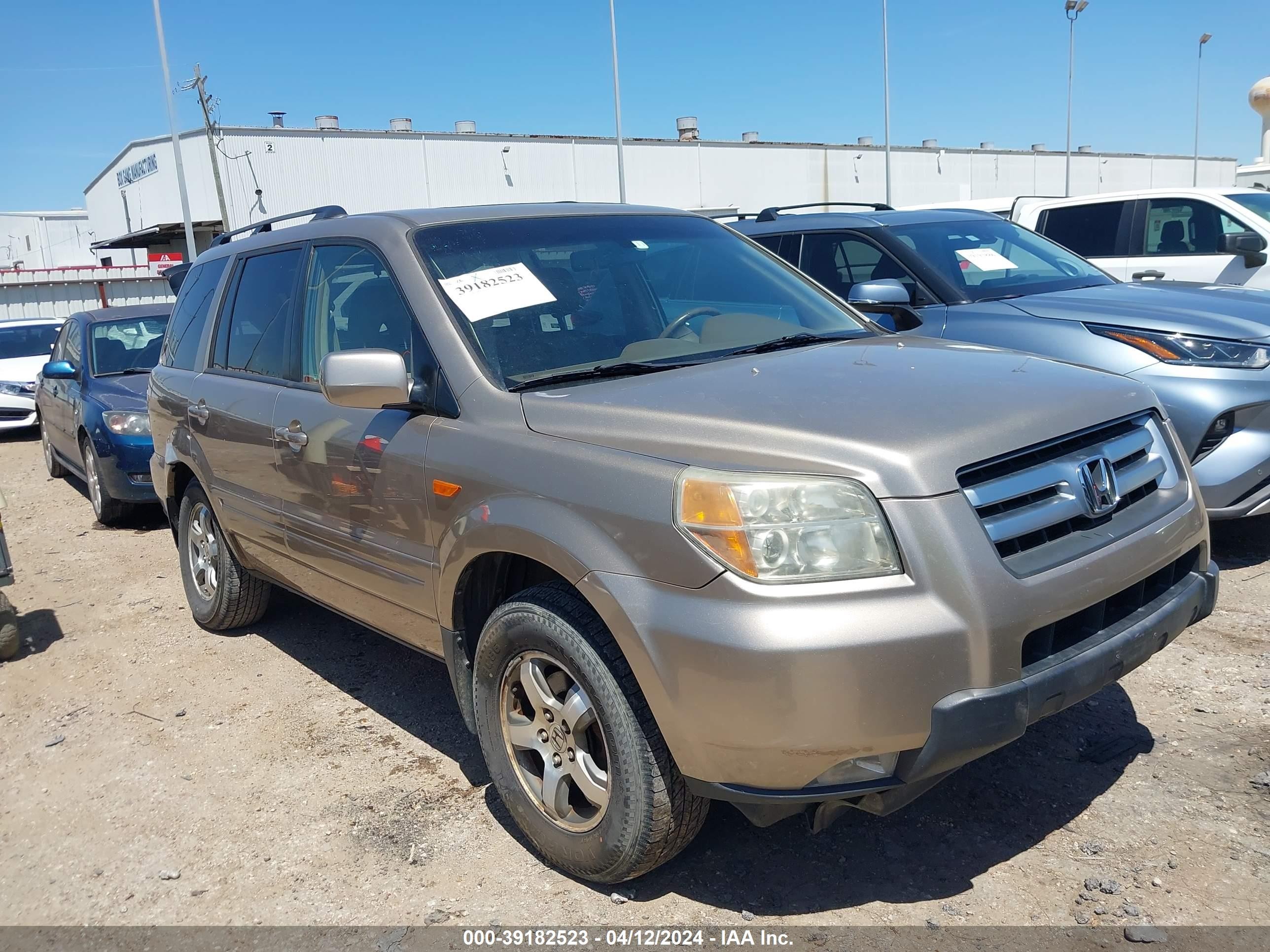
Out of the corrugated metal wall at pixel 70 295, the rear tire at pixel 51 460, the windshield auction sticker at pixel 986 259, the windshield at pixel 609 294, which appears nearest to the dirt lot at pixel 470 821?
the windshield at pixel 609 294

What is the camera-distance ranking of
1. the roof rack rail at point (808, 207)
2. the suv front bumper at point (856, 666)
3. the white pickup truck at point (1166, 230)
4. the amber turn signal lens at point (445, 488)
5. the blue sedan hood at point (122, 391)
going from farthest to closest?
1. the white pickup truck at point (1166, 230)
2. the blue sedan hood at point (122, 391)
3. the roof rack rail at point (808, 207)
4. the amber turn signal lens at point (445, 488)
5. the suv front bumper at point (856, 666)

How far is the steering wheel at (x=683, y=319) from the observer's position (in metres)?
3.41

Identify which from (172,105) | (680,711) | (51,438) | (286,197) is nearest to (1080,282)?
(680,711)

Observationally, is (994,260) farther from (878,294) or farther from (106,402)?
(106,402)

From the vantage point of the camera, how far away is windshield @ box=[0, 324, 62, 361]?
14094mm

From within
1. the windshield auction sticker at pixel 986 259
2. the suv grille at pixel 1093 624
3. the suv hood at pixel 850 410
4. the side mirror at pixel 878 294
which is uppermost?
the windshield auction sticker at pixel 986 259

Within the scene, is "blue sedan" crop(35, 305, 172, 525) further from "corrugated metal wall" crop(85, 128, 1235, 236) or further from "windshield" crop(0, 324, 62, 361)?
"corrugated metal wall" crop(85, 128, 1235, 236)

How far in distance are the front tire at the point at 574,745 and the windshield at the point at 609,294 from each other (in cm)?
77

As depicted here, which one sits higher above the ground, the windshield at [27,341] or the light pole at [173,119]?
the light pole at [173,119]

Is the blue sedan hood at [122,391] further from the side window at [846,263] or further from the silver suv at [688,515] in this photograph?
the side window at [846,263]

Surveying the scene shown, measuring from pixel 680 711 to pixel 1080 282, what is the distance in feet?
16.2

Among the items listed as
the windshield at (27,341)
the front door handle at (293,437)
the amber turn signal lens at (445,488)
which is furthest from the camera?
the windshield at (27,341)

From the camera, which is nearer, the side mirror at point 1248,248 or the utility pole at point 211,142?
the side mirror at point 1248,248

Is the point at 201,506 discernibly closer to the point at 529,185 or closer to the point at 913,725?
the point at 913,725
